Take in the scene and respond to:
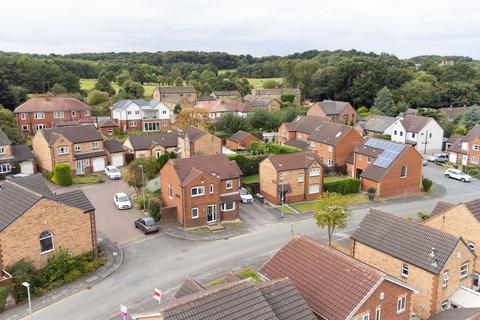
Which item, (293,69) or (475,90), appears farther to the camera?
(293,69)

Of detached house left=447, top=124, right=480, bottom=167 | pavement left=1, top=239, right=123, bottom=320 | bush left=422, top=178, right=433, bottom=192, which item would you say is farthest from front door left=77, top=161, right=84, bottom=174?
detached house left=447, top=124, right=480, bottom=167

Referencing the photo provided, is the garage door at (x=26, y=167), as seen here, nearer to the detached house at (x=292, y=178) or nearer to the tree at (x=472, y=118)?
the detached house at (x=292, y=178)

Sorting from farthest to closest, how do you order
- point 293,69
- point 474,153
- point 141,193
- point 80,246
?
point 293,69 < point 474,153 < point 141,193 < point 80,246

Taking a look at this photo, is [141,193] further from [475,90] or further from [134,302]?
[475,90]

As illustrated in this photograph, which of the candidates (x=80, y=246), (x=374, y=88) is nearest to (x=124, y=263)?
(x=80, y=246)

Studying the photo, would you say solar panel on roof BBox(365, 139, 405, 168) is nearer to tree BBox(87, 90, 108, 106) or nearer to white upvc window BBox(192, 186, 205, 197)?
white upvc window BBox(192, 186, 205, 197)
